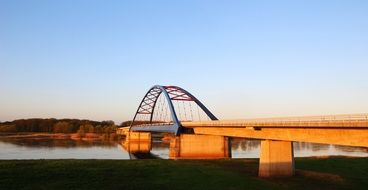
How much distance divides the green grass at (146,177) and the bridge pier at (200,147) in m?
17.2

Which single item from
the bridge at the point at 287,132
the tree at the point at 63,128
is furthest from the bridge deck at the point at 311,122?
the tree at the point at 63,128

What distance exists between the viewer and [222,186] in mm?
22062

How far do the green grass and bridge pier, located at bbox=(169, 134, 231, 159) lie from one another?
56.6 ft

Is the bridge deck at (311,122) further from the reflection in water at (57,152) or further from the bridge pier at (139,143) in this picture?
the bridge pier at (139,143)

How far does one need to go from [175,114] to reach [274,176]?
30527mm

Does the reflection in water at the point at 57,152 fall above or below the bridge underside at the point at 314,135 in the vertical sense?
A: below

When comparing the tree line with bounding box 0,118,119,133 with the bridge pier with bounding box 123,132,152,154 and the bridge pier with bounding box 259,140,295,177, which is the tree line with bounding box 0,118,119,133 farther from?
the bridge pier with bounding box 259,140,295,177

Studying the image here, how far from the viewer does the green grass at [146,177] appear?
71.1 ft

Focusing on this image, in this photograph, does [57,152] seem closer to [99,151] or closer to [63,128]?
[99,151]

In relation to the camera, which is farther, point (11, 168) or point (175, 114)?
point (175, 114)

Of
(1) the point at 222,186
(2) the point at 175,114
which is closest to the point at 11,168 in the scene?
(1) the point at 222,186

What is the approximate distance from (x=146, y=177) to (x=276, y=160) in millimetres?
9077

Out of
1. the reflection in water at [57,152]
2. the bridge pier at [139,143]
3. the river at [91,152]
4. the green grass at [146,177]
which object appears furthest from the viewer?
the bridge pier at [139,143]

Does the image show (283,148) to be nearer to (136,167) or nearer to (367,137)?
(367,137)
